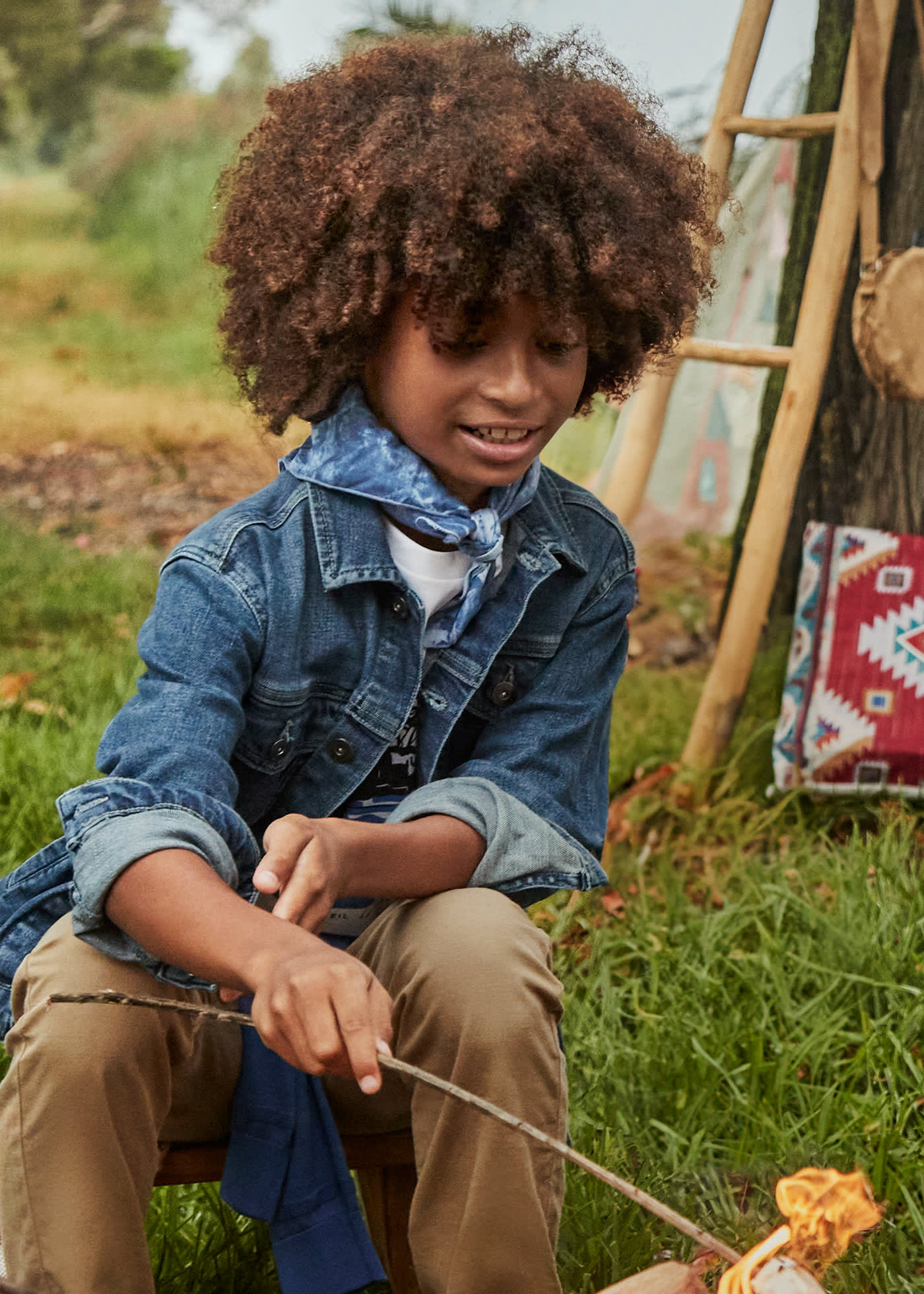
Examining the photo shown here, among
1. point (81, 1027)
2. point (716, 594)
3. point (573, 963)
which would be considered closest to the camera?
point (81, 1027)

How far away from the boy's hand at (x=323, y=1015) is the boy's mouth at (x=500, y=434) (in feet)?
2.26

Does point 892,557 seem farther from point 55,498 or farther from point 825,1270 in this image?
point 55,498

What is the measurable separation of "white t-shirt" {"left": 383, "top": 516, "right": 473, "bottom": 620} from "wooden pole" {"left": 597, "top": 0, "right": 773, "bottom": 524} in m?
1.26

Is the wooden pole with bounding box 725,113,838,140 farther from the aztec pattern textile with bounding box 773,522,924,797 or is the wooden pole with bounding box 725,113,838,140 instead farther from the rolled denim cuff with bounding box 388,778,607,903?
the rolled denim cuff with bounding box 388,778,607,903

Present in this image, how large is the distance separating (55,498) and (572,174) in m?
2.64

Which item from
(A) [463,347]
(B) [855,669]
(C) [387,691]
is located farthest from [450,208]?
(B) [855,669]

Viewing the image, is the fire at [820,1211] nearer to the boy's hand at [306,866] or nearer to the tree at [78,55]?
the boy's hand at [306,866]

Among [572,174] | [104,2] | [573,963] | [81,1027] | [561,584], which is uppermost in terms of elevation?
[104,2]

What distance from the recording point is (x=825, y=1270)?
1.85 m

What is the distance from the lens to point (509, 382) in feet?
5.41

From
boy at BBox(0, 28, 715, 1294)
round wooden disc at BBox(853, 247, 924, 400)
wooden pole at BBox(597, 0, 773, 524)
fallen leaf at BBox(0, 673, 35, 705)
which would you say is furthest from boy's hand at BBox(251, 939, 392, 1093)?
fallen leaf at BBox(0, 673, 35, 705)

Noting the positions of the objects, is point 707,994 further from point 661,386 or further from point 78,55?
point 78,55

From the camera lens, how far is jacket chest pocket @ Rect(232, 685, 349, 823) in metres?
1.70

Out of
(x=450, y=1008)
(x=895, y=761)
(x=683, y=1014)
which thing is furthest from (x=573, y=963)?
(x=450, y=1008)
